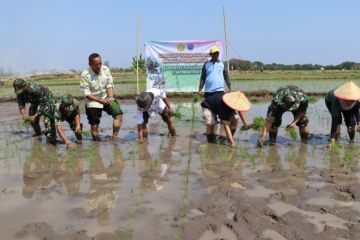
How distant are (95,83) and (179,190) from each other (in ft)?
11.0

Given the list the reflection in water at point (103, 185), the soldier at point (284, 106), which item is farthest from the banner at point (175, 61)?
the reflection in water at point (103, 185)

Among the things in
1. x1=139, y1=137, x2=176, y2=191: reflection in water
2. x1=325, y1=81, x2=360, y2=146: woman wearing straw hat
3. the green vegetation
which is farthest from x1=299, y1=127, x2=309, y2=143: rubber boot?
the green vegetation

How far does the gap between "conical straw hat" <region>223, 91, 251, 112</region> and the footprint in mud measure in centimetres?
339

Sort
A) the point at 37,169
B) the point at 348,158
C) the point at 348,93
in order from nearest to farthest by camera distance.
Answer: the point at 37,169 → the point at 348,158 → the point at 348,93

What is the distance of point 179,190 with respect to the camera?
418 centimetres

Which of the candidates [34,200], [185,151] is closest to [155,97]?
[185,151]

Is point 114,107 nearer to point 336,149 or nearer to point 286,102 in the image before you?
point 286,102

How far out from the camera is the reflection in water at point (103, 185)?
11.9 ft

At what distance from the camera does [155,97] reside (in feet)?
23.0

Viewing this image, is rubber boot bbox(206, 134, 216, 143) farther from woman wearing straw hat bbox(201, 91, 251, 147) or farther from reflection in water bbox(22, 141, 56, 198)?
reflection in water bbox(22, 141, 56, 198)

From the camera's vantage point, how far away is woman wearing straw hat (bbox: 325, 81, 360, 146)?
594 centimetres

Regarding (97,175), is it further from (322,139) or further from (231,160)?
(322,139)

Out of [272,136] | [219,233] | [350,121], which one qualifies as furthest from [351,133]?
[219,233]

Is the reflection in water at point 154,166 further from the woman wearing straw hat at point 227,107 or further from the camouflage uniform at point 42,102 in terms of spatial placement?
the camouflage uniform at point 42,102
